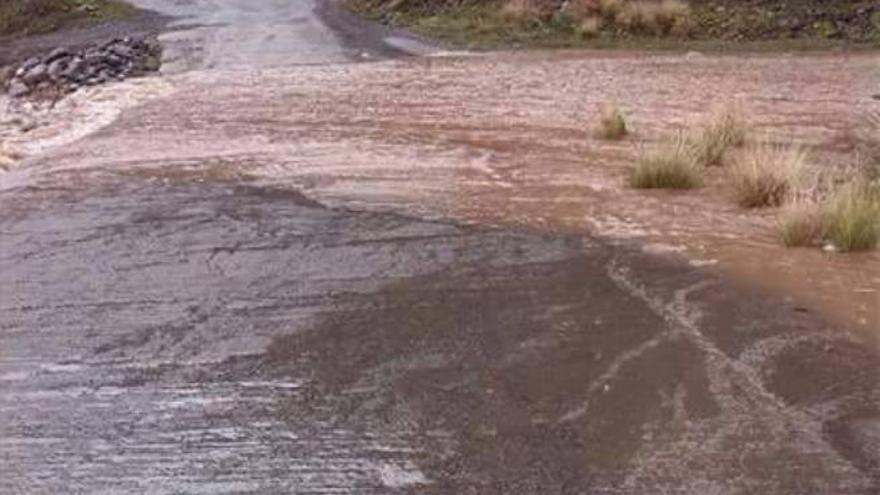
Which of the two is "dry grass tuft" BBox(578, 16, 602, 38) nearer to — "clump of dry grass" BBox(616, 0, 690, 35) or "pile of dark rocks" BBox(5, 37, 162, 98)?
"clump of dry grass" BBox(616, 0, 690, 35)

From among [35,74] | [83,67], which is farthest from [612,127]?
[35,74]

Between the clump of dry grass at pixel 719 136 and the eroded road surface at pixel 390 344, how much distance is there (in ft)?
4.25

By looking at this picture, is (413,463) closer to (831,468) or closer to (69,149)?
(831,468)

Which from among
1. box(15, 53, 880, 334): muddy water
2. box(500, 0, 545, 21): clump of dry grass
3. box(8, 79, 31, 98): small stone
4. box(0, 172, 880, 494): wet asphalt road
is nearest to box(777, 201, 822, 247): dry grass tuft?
box(15, 53, 880, 334): muddy water

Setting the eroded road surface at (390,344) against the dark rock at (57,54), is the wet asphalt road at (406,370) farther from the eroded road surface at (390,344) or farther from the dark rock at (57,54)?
the dark rock at (57,54)

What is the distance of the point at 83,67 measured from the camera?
25156mm

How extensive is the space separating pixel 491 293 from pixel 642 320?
1.15 meters

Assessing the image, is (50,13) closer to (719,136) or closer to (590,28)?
(590,28)

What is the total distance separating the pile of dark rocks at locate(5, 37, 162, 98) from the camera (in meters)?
24.1

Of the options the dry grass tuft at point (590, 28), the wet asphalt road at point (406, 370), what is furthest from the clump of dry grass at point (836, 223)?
the dry grass tuft at point (590, 28)

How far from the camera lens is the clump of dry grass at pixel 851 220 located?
401 inches

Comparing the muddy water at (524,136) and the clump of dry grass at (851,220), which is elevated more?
the clump of dry grass at (851,220)

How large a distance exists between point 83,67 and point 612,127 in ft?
41.7

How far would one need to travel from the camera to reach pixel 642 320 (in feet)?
28.3
